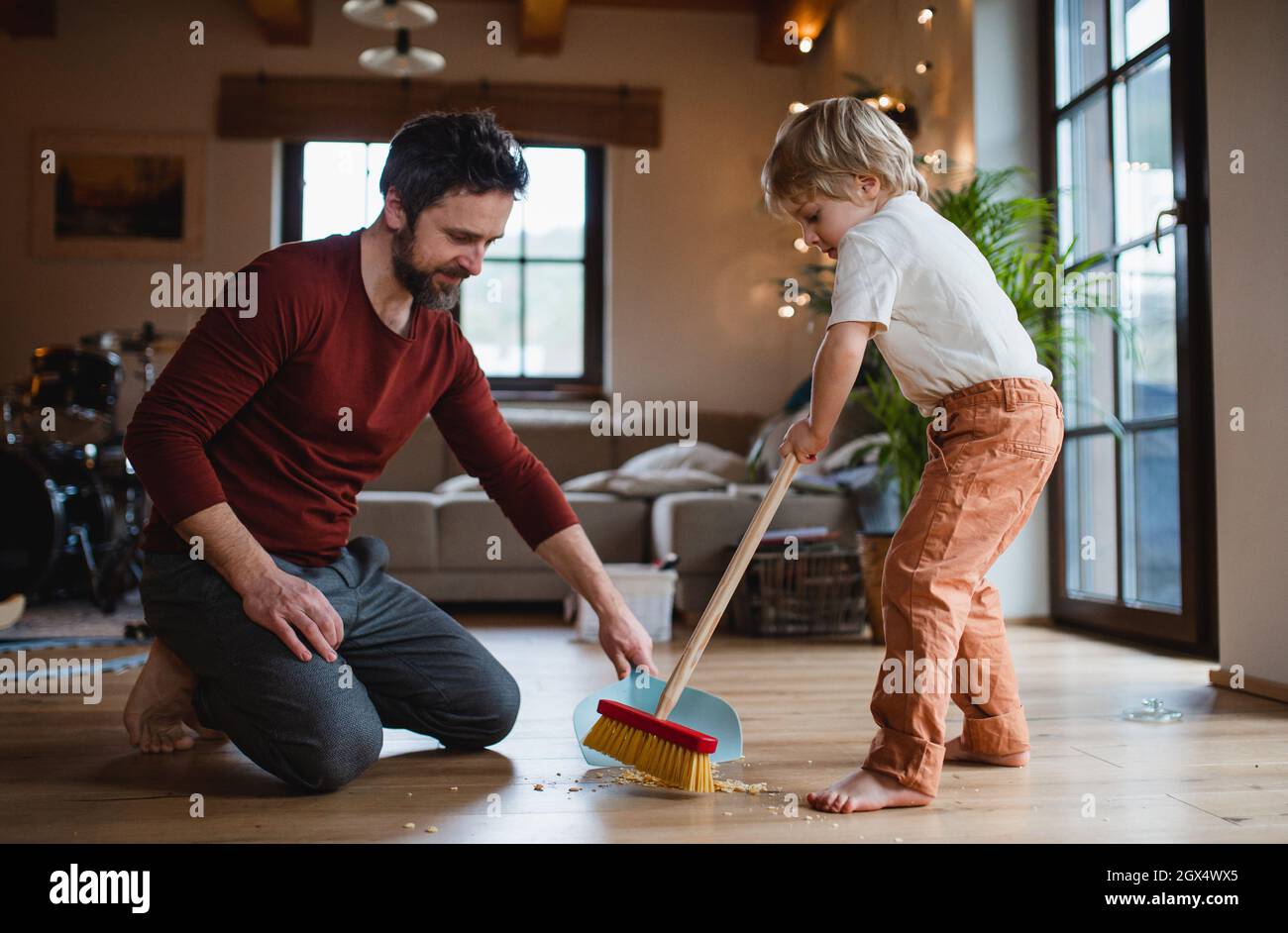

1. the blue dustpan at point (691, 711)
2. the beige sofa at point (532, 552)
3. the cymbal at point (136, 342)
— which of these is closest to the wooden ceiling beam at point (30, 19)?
the cymbal at point (136, 342)

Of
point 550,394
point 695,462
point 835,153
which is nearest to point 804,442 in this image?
point 835,153

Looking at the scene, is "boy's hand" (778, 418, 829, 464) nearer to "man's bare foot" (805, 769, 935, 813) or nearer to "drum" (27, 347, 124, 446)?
"man's bare foot" (805, 769, 935, 813)

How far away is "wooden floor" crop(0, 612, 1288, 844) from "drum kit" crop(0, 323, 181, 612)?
1760 mm

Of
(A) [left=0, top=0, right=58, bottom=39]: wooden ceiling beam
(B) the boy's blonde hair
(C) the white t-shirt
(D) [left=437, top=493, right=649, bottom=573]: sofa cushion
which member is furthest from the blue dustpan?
(A) [left=0, top=0, right=58, bottom=39]: wooden ceiling beam

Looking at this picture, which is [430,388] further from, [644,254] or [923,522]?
[644,254]

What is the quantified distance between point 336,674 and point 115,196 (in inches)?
170

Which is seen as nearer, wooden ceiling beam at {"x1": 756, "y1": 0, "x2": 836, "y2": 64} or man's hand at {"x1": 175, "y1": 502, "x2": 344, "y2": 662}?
man's hand at {"x1": 175, "y1": 502, "x2": 344, "y2": 662}

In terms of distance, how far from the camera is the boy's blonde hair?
1426 mm

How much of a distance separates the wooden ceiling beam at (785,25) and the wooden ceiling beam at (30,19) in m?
3.24

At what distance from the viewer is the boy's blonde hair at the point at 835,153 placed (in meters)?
1.43

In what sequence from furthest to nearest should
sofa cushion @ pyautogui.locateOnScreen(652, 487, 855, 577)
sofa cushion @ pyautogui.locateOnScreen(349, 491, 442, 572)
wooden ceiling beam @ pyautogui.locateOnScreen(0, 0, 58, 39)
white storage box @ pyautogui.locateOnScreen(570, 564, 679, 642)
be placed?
wooden ceiling beam @ pyautogui.locateOnScreen(0, 0, 58, 39) < sofa cushion @ pyautogui.locateOnScreen(349, 491, 442, 572) < sofa cushion @ pyautogui.locateOnScreen(652, 487, 855, 577) < white storage box @ pyautogui.locateOnScreen(570, 564, 679, 642)
